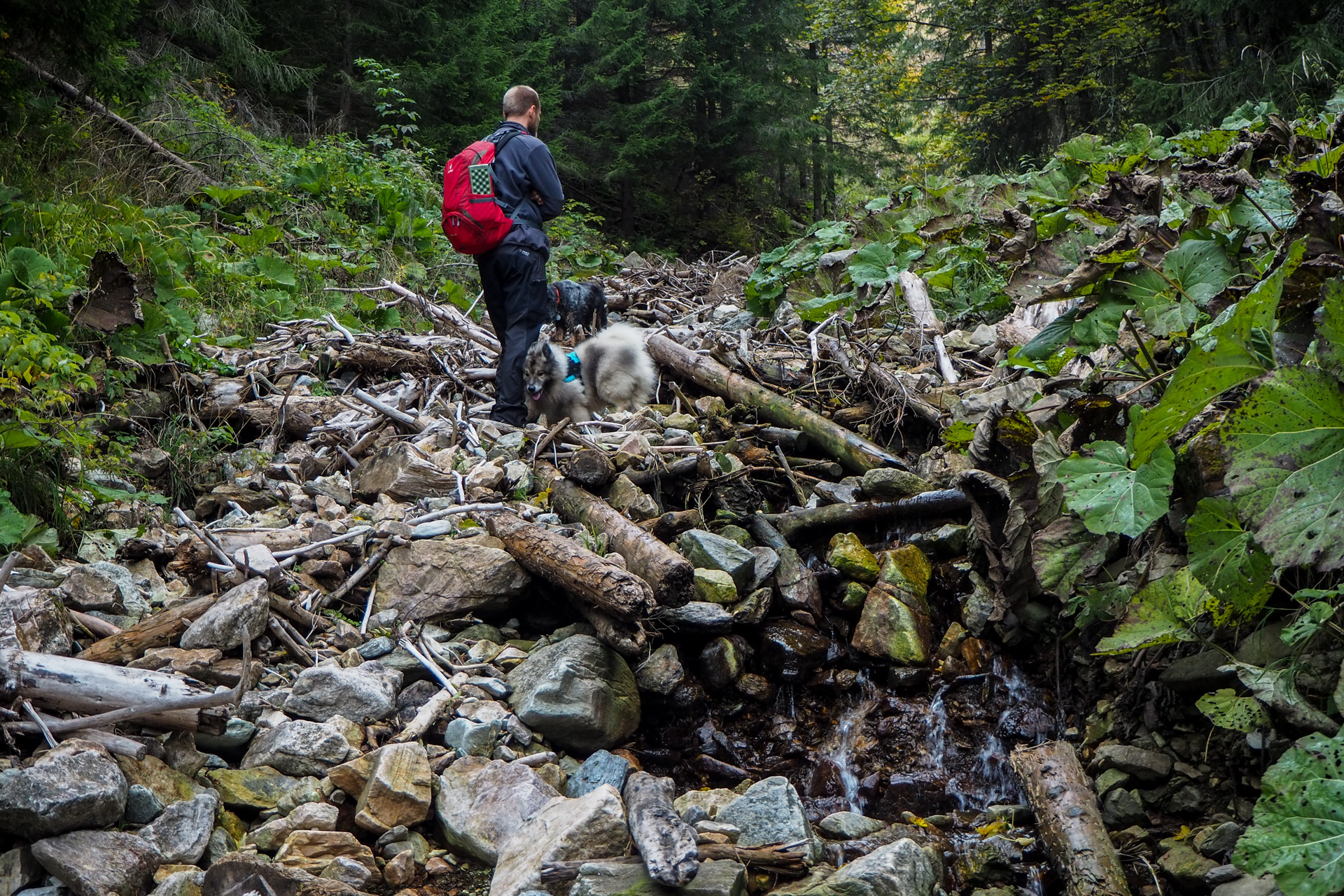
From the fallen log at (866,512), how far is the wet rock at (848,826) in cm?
177

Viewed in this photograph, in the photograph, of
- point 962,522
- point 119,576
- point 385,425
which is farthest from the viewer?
point 385,425

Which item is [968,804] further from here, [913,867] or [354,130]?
[354,130]

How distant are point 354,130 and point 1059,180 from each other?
11.7 metres

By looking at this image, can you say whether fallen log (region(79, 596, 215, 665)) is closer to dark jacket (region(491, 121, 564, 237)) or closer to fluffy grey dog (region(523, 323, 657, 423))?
fluffy grey dog (region(523, 323, 657, 423))

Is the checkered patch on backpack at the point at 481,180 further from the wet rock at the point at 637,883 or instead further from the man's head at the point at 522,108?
the wet rock at the point at 637,883

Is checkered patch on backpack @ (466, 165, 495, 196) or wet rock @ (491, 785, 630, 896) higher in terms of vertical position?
checkered patch on backpack @ (466, 165, 495, 196)

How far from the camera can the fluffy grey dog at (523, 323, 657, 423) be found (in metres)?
6.05

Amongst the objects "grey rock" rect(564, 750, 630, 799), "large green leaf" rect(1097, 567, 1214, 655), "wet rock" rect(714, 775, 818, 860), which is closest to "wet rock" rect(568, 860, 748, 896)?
"wet rock" rect(714, 775, 818, 860)

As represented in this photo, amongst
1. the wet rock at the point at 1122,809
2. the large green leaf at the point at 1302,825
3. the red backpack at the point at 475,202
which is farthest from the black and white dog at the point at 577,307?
the large green leaf at the point at 1302,825

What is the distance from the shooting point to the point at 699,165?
21297 mm

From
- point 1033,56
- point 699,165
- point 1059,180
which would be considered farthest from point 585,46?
point 1059,180

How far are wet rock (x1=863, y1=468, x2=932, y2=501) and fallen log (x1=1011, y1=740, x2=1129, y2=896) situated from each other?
5.67 ft

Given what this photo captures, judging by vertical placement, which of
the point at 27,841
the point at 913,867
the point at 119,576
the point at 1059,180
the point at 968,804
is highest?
the point at 1059,180

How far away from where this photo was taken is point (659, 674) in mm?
3938
